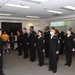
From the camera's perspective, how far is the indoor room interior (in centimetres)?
472

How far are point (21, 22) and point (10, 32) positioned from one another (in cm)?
126

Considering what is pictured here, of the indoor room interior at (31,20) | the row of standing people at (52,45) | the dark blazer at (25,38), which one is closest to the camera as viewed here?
the row of standing people at (52,45)

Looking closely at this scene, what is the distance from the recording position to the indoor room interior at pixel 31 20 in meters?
4.72

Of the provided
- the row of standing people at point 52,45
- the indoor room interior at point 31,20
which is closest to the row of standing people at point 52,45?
the row of standing people at point 52,45

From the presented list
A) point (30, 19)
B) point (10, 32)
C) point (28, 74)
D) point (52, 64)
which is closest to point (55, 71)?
point (52, 64)

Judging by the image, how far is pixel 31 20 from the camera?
34.7 ft

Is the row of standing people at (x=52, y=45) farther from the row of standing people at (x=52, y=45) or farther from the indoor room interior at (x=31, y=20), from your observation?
the indoor room interior at (x=31, y=20)

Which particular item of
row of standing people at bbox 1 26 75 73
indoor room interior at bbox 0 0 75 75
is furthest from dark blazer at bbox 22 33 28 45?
indoor room interior at bbox 0 0 75 75

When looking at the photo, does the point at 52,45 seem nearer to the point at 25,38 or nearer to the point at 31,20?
the point at 25,38

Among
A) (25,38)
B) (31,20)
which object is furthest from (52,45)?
(31,20)

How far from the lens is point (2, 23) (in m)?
9.23

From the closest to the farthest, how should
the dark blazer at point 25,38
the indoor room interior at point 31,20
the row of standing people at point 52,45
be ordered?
1. the row of standing people at point 52,45
2. the indoor room interior at point 31,20
3. the dark blazer at point 25,38

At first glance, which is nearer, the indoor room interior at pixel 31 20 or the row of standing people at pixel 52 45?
the row of standing people at pixel 52 45

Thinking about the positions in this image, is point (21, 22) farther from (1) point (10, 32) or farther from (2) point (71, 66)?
(2) point (71, 66)
